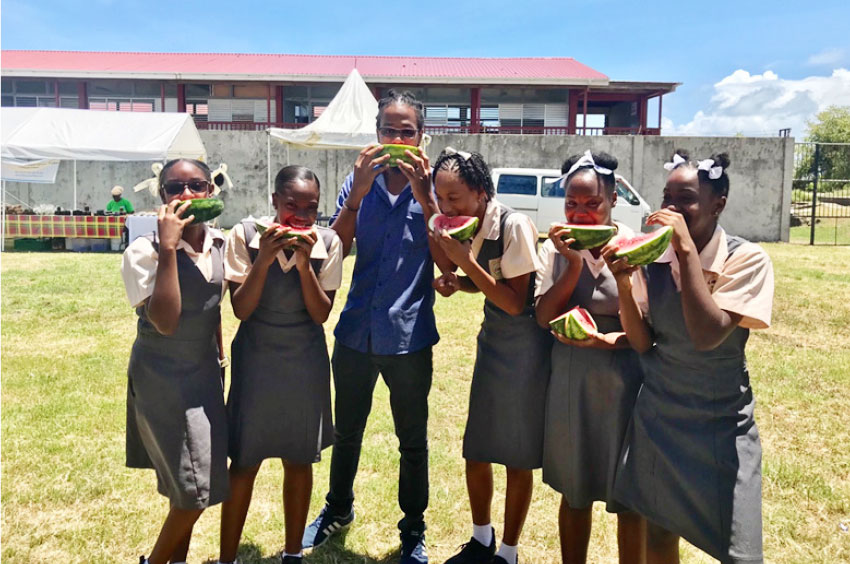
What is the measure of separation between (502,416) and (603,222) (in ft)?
3.12

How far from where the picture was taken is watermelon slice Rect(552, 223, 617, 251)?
224 cm

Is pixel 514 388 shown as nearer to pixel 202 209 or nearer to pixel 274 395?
pixel 274 395

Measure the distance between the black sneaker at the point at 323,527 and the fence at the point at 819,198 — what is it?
1700 centimetres

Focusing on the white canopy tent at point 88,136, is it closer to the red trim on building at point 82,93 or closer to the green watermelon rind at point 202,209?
the red trim on building at point 82,93

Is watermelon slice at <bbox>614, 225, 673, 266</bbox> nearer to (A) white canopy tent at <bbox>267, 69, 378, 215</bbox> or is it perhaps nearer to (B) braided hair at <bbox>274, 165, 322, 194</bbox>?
(B) braided hair at <bbox>274, 165, 322, 194</bbox>

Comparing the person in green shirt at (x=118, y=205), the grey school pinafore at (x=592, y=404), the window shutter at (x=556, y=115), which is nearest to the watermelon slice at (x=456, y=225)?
the grey school pinafore at (x=592, y=404)

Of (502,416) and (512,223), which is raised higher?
(512,223)

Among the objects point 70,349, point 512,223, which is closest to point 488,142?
point 70,349

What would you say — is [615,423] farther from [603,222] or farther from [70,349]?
[70,349]

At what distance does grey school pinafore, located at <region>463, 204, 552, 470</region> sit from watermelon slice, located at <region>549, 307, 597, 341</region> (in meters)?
0.32

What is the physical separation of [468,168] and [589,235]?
0.62 meters

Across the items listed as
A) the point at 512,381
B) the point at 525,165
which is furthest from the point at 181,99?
the point at 512,381

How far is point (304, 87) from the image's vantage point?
26.7 meters

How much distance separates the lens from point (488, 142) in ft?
62.7
